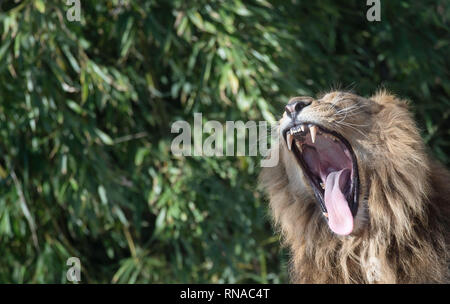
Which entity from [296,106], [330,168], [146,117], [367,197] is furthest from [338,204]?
[146,117]

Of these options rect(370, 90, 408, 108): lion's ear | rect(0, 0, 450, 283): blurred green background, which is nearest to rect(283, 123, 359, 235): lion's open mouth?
rect(370, 90, 408, 108): lion's ear

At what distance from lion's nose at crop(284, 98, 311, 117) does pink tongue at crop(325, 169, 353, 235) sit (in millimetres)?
319

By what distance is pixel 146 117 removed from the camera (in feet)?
15.4

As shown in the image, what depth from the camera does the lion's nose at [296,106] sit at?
248 centimetres

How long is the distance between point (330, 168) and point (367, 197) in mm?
257

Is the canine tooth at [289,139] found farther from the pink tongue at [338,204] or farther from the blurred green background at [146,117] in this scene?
the blurred green background at [146,117]

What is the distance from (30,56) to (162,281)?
1.59 metres

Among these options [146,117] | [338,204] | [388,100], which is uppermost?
[146,117]

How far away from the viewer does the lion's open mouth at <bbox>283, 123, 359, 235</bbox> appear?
2.51 m

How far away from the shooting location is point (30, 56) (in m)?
4.24

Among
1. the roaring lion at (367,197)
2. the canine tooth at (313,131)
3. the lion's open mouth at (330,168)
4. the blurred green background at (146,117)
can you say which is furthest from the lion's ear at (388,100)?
the blurred green background at (146,117)

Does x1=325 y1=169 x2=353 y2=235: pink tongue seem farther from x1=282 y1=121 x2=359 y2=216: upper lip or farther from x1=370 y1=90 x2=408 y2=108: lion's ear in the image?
x1=370 y1=90 x2=408 y2=108: lion's ear

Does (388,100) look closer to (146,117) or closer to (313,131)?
(313,131)

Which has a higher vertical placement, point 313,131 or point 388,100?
point 388,100
